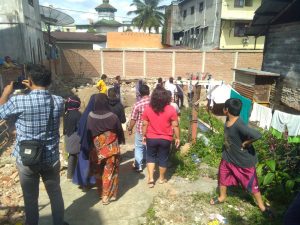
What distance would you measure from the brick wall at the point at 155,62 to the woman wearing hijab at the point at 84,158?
17186 mm

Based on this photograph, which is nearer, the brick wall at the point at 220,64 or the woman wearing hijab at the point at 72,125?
the woman wearing hijab at the point at 72,125

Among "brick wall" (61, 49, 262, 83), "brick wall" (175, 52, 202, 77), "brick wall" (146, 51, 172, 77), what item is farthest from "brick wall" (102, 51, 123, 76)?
"brick wall" (175, 52, 202, 77)

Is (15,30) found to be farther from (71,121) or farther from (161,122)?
(161,122)

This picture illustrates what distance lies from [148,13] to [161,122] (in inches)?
1508

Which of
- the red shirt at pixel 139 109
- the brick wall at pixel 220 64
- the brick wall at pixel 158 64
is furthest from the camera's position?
the brick wall at pixel 158 64

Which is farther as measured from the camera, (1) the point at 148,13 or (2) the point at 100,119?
(1) the point at 148,13

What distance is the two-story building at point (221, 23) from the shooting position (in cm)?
2455

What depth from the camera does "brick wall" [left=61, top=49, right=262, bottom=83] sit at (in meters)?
20.7

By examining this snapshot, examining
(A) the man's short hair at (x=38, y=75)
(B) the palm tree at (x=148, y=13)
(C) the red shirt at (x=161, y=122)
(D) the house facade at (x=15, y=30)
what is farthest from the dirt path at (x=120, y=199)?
(B) the palm tree at (x=148, y=13)

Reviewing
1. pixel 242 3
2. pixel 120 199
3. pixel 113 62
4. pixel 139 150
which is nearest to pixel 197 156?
pixel 139 150

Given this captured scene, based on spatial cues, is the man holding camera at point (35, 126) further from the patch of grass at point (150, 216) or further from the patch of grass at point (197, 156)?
the patch of grass at point (197, 156)

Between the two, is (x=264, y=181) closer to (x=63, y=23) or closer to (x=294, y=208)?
(x=294, y=208)

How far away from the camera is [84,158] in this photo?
418 cm

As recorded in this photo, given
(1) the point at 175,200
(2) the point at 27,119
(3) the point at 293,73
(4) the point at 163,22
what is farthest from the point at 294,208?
(4) the point at 163,22
